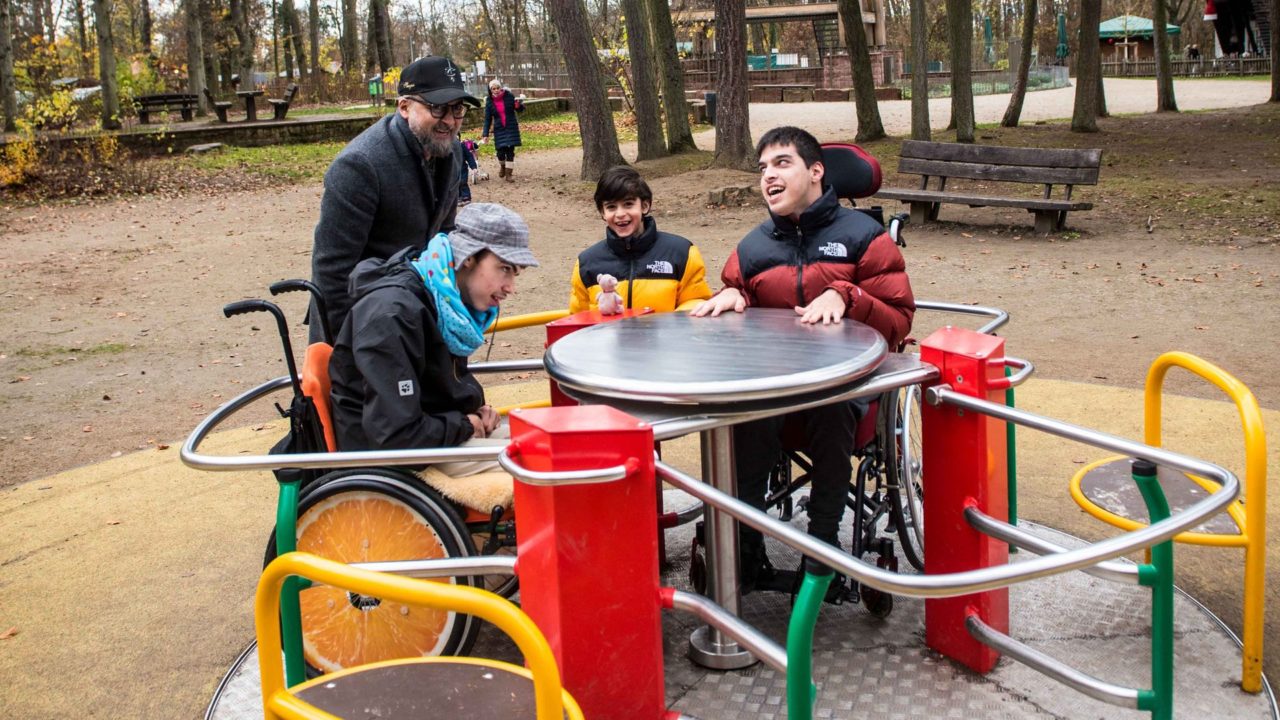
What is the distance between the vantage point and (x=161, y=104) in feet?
98.7

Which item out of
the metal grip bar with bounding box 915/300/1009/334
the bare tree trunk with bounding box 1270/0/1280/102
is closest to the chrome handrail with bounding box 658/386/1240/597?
the metal grip bar with bounding box 915/300/1009/334

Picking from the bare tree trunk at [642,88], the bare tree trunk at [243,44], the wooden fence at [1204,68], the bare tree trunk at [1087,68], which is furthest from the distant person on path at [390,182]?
the wooden fence at [1204,68]

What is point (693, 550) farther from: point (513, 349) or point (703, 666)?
point (513, 349)

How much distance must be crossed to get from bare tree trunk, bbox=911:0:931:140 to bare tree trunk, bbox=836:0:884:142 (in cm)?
103

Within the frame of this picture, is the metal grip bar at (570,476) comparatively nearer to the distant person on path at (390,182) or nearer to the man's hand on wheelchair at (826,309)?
the man's hand on wheelchair at (826,309)

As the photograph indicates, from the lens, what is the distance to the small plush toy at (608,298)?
4168mm

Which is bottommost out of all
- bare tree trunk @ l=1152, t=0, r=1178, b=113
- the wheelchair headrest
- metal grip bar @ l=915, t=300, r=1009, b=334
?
metal grip bar @ l=915, t=300, r=1009, b=334

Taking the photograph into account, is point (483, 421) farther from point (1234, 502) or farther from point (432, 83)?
point (1234, 502)

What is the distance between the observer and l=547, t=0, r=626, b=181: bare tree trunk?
16453 millimetres

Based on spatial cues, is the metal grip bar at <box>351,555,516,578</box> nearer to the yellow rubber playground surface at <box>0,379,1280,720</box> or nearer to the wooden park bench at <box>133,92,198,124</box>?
the yellow rubber playground surface at <box>0,379,1280,720</box>

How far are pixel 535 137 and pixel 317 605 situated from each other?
2537cm

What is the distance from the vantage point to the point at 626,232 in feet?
14.7

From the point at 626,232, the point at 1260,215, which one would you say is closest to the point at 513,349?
the point at 626,232

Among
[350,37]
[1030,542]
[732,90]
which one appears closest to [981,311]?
[1030,542]
